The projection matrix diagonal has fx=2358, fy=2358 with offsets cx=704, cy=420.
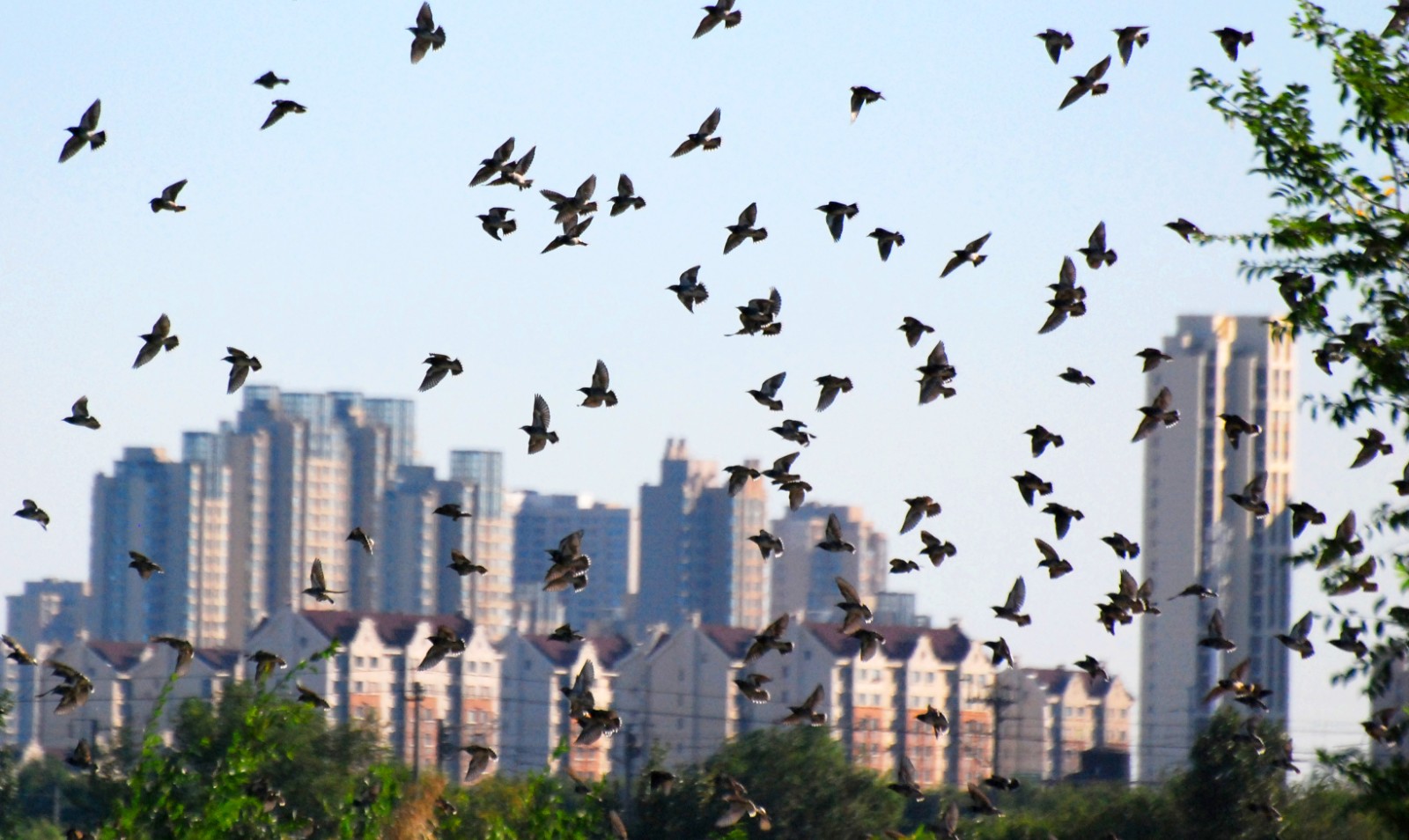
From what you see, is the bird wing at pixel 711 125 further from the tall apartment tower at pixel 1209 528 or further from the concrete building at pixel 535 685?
the concrete building at pixel 535 685

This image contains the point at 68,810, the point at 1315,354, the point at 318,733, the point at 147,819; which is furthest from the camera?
the point at 68,810

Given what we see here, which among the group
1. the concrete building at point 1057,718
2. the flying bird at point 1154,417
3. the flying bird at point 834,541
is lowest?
the concrete building at point 1057,718

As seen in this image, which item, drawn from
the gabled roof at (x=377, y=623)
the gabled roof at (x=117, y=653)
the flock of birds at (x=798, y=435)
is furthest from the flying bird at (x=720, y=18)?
the gabled roof at (x=117, y=653)

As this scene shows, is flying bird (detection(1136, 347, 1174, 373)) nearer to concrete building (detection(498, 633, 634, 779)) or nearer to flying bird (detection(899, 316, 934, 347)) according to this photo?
flying bird (detection(899, 316, 934, 347))

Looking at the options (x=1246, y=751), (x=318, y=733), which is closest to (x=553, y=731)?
(x=318, y=733)

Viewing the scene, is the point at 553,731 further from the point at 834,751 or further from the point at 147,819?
the point at 147,819
